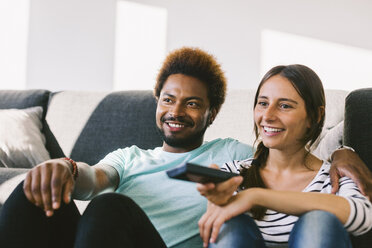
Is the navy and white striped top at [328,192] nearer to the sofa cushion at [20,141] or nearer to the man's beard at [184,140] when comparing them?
the man's beard at [184,140]

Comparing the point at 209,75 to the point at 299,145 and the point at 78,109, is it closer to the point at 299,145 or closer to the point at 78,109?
the point at 299,145

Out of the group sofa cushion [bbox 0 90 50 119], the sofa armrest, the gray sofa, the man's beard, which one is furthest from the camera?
sofa cushion [bbox 0 90 50 119]

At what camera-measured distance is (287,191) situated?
937mm

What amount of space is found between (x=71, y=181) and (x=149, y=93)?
94cm

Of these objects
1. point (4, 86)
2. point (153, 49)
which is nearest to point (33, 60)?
point (4, 86)

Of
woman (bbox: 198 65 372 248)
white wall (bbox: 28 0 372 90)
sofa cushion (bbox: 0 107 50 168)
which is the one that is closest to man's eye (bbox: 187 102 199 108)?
woman (bbox: 198 65 372 248)

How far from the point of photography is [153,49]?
2.44m

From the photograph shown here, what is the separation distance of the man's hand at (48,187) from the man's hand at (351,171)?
A: 629 millimetres

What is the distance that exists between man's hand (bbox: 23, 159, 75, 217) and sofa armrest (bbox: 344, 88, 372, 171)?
29.7 inches

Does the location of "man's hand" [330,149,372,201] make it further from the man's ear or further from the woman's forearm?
the man's ear

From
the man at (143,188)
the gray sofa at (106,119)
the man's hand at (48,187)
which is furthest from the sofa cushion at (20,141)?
the man's hand at (48,187)

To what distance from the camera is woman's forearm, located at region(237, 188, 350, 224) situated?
35.2 inches

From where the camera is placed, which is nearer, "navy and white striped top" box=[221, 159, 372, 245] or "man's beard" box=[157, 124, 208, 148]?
"navy and white striped top" box=[221, 159, 372, 245]

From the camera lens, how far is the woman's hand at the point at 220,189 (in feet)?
2.93
